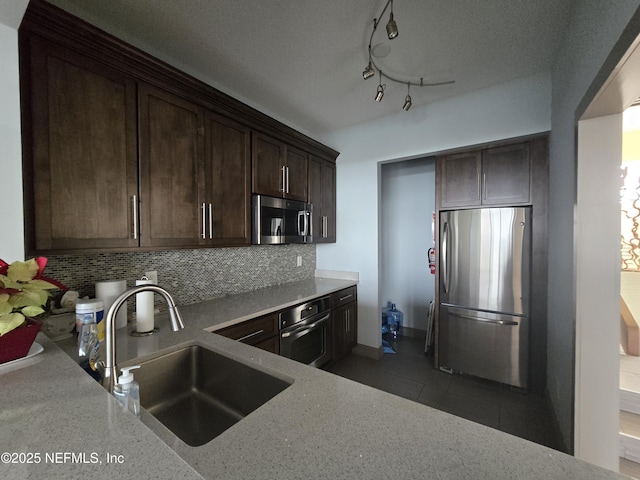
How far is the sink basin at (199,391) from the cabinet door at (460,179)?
2393 mm

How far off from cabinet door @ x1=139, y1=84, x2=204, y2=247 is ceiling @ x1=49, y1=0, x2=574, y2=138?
50cm

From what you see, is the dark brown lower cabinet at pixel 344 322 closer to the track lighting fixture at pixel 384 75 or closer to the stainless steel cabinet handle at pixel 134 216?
the stainless steel cabinet handle at pixel 134 216

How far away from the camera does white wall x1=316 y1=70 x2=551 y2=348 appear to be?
88.1 inches

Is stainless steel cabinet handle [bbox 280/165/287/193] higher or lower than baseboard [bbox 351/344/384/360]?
higher

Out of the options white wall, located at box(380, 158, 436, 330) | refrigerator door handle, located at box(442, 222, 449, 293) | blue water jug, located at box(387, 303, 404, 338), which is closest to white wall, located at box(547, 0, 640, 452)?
refrigerator door handle, located at box(442, 222, 449, 293)

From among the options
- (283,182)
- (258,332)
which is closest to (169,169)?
(283,182)

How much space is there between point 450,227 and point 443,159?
70cm

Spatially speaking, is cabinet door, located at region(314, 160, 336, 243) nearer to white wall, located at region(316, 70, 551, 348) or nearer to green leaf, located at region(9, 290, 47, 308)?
white wall, located at region(316, 70, 551, 348)

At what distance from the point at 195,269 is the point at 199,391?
104 cm

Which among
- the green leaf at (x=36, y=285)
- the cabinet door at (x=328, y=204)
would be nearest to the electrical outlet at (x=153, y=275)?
the green leaf at (x=36, y=285)

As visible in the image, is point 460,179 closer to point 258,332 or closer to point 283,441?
point 258,332

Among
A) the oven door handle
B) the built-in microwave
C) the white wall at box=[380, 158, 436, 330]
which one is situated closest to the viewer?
the oven door handle

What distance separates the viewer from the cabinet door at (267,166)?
2.16m

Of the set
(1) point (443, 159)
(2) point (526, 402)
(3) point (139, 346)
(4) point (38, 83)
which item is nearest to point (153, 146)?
(4) point (38, 83)
